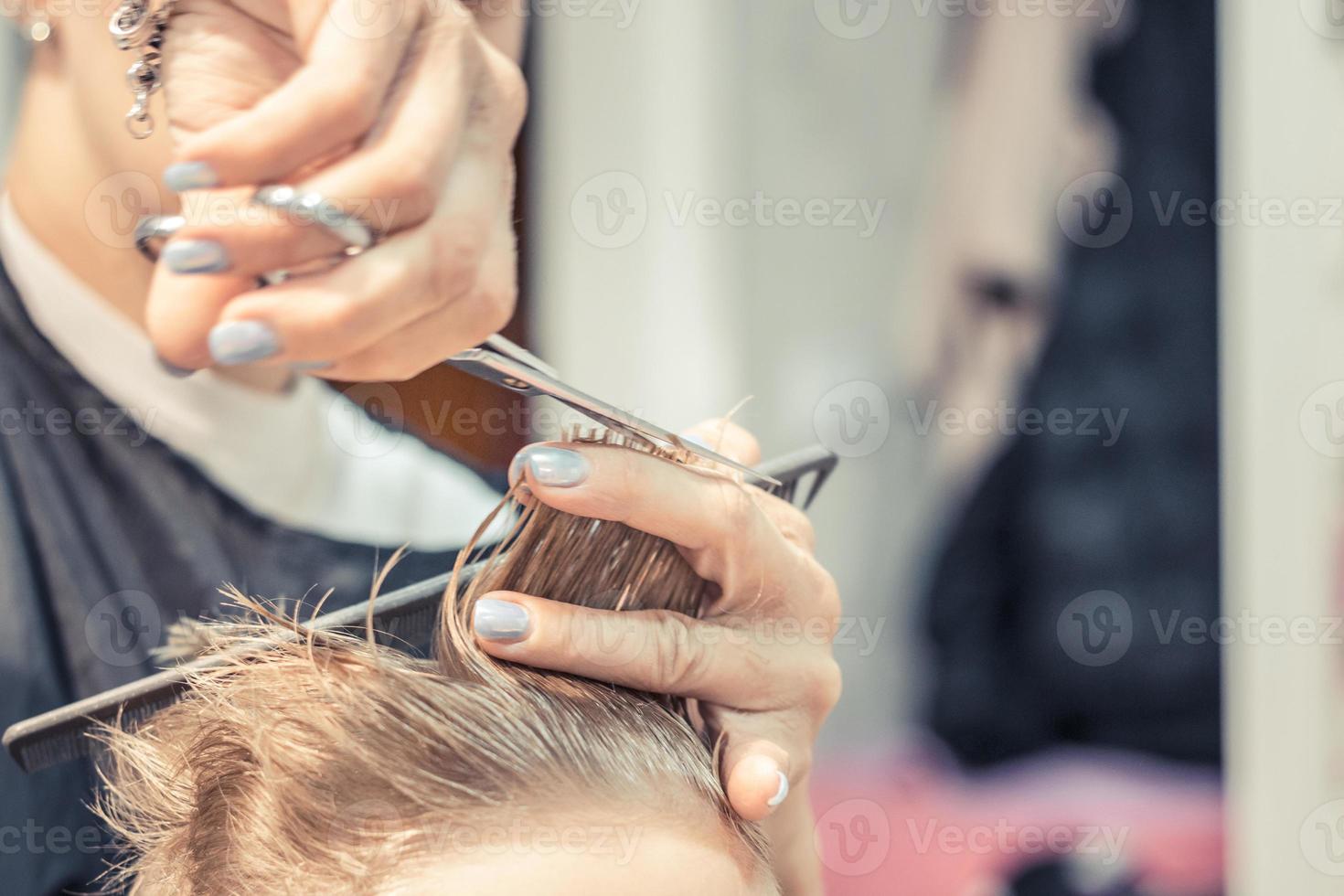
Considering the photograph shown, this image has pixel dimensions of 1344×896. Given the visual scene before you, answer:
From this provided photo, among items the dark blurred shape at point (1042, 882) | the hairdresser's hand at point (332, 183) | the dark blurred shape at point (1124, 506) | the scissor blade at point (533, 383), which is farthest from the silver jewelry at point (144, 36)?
the dark blurred shape at point (1042, 882)

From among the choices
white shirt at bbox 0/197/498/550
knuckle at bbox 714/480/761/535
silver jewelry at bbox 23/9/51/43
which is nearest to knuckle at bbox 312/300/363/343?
knuckle at bbox 714/480/761/535

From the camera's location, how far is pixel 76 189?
0.95 meters

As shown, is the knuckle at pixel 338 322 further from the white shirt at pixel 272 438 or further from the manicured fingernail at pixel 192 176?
the white shirt at pixel 272 438

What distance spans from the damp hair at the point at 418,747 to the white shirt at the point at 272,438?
0.34 meters

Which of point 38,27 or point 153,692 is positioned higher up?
point 38,27

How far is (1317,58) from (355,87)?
61.6 inches

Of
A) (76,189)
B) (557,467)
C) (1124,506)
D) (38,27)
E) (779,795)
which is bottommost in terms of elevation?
(1124,506)

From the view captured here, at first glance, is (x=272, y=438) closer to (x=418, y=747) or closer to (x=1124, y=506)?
(x=418, y=747)

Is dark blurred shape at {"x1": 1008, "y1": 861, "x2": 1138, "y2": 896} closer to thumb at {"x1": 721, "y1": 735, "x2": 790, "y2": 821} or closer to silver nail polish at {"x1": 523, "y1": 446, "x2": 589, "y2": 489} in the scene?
thumb at {"x1": 721, "y1": 735, "x2": 790, "y2": 821}

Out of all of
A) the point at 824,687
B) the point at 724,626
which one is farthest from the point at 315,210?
the point at 824,687

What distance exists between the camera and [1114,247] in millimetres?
1559

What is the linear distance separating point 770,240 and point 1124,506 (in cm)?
73

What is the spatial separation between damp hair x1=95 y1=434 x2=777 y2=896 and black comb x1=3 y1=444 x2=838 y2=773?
0.04ft

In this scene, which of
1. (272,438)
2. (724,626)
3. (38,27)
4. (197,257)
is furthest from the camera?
(272,438)
